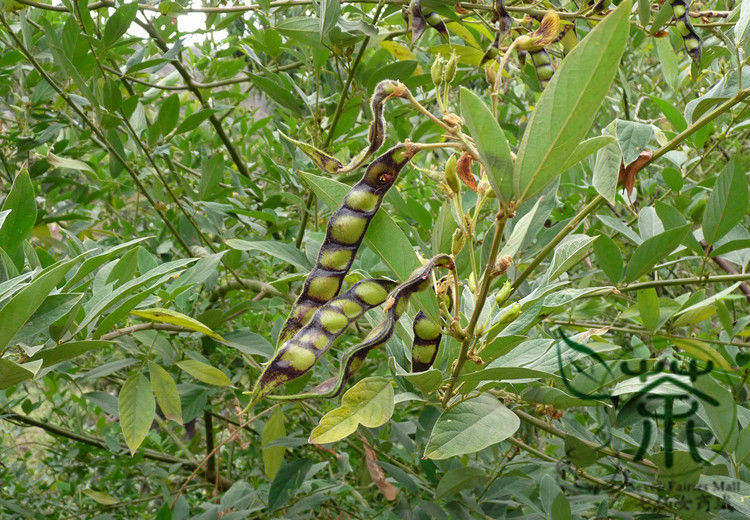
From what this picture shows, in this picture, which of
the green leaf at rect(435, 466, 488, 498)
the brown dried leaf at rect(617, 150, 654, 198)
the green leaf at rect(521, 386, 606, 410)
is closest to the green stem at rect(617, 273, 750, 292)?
the brown dried leaf at rect(617, 150, 654, 198)

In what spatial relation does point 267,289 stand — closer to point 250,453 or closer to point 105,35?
point 105,35

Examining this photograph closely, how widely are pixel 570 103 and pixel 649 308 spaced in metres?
0.51

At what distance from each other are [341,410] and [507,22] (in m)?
0.61

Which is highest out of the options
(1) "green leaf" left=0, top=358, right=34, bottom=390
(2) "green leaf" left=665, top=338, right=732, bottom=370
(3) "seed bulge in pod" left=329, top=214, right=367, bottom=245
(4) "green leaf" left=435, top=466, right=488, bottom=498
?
(3) "seed bulge in pod" left=329, top=214, right=367, bottom=245

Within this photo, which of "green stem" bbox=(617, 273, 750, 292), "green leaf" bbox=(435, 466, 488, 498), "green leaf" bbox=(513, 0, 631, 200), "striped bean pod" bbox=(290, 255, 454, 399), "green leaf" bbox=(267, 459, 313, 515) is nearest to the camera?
"green leaf" bbox=(513, 0, 631, 200)

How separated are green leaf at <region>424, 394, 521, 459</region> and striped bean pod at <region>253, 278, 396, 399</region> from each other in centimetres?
11

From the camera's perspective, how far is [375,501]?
1.71 metres

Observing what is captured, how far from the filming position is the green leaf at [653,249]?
756 mm

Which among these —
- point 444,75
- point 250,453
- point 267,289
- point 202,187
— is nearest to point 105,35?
point 202,187

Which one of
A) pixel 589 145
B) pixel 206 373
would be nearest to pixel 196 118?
pixel 206 373

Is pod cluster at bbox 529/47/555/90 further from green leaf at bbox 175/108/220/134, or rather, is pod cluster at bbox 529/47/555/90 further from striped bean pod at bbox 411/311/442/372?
green leaf at bbox 175/108/220/134

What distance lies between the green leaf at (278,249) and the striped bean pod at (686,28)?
630 millimetres

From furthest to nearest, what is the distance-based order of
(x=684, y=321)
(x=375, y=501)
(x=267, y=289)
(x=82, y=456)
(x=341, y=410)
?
(x=82, y=456)
(x=375, y=501)
(x=267, y=289)
(x=684, y=321)
(x=341, y=410)

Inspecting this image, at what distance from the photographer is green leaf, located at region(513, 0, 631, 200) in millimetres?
377
